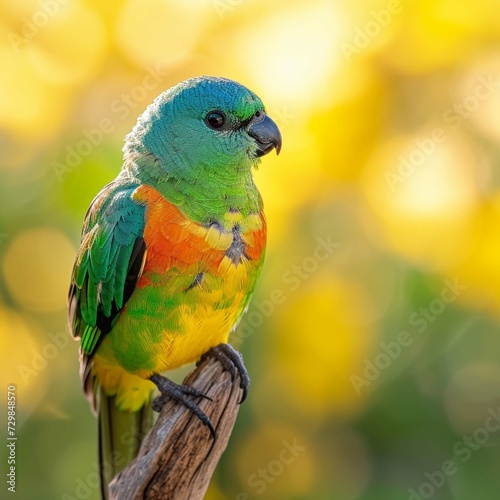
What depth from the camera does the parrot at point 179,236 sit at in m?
2.51

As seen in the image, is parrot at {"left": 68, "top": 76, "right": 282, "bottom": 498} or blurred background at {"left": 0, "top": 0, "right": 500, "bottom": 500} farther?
blurred background at {"left": 0, "top": 0, "right": 500, "bottom": 500}

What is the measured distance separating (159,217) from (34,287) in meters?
0.81

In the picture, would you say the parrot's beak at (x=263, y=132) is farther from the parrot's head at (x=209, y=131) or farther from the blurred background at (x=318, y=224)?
the blurred background at (x=318, y=224)

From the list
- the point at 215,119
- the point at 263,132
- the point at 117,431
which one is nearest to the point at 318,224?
the point at 263,132

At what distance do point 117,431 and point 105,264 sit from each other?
73 cm

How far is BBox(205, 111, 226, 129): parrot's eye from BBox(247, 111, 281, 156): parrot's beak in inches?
3.8

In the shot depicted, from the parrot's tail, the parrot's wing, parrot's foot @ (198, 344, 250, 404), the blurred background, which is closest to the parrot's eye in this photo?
the parrot's wing

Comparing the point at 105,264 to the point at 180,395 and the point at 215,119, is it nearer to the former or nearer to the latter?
the point at 180,395

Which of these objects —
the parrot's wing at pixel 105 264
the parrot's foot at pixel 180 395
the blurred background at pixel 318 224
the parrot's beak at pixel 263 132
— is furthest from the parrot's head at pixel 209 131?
the parrot's foot at pixel 180 395

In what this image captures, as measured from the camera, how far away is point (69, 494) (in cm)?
292

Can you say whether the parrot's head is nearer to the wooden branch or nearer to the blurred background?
the blurred background

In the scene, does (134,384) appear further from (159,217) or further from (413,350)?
(413,350)

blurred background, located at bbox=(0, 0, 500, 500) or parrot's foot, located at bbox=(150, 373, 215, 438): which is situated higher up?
A: blurred background, located at bbox=(0, 0, 500, 500)

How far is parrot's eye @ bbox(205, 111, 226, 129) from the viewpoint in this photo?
2.58 metres
